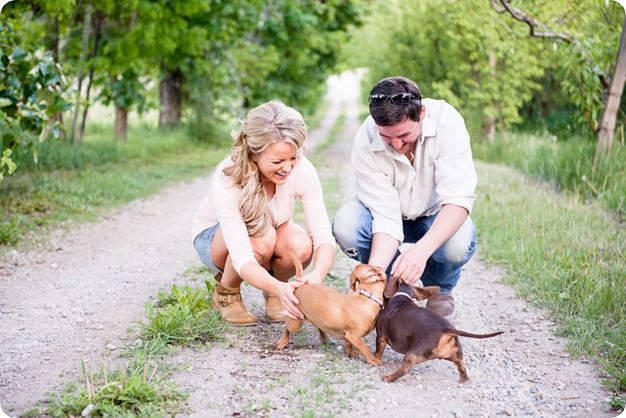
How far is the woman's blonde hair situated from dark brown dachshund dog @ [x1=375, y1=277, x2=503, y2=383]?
0.91 meters

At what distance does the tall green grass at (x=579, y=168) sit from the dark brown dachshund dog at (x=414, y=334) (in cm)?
371

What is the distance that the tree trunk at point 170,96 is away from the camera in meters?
15.1

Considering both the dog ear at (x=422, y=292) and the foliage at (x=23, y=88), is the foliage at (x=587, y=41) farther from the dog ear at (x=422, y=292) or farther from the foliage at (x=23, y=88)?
the foliage at (x=23, y=88)

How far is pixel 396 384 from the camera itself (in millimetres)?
3182

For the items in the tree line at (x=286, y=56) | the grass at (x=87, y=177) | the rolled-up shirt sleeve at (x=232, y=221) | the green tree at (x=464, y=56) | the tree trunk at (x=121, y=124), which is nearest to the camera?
A: the rolled-up shirt sleeve at (x=232, y=221)

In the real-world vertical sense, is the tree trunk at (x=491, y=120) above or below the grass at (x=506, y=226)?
above

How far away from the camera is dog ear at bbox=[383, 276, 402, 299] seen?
11.2 feet

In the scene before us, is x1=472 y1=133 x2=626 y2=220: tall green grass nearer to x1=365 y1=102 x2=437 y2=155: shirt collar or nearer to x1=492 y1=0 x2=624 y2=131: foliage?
x1=492 y1=0 x2=624 y2=131: foliage

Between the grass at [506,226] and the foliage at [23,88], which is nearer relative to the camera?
the grass at [506,226]

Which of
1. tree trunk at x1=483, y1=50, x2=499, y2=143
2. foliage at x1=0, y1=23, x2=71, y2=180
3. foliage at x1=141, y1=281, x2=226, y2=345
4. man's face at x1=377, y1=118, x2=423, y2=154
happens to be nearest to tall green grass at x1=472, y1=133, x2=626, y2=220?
tree trunk at x1=483, y1=50, x2=499, y2=143

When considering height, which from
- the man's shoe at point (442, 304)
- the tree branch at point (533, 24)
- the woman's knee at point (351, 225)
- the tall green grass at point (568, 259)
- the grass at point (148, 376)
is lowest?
the grass at point (148, 376)

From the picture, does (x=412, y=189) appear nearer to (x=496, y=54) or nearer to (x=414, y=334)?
(x=414, y=334)

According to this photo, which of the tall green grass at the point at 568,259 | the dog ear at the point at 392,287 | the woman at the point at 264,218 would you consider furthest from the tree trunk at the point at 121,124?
the dog ear at the point at 392,287

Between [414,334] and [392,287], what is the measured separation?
387mm
